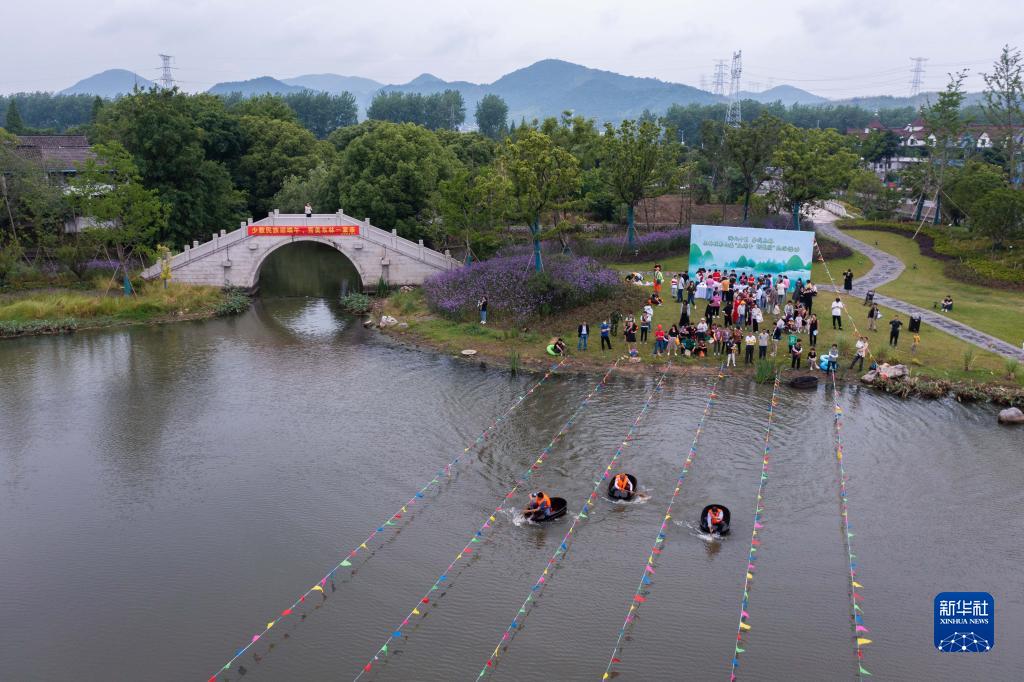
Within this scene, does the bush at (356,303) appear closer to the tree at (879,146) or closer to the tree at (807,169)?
the tree at (807,169)

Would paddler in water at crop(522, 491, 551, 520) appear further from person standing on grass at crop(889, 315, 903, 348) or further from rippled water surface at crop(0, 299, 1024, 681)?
person standing on grass at crop(889, 315, 903, 348)

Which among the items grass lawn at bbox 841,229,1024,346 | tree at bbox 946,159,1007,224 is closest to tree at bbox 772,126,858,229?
grass lawn at bbox 841,229,1024,346

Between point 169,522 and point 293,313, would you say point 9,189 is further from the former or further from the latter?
point 169,522

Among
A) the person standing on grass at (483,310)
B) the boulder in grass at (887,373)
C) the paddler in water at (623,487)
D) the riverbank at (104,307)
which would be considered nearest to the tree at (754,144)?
the person standing on grass at (483,310)

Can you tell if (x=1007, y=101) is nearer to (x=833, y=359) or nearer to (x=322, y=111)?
(x=833, y=359)

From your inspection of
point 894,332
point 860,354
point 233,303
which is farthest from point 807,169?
point 233,303

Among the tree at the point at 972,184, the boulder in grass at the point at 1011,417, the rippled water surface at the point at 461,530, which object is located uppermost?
the tree at the point at 972,184
